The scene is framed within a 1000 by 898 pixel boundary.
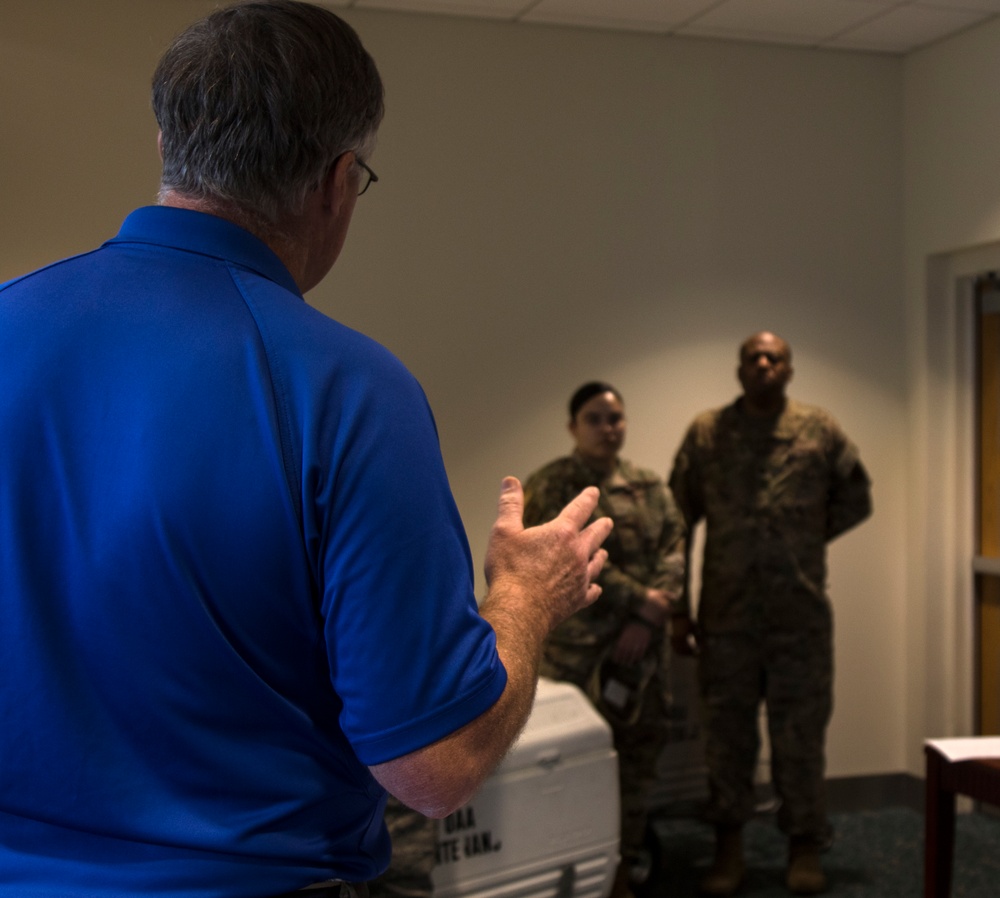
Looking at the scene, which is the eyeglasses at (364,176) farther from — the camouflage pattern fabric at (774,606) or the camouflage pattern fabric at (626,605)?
the camouflage pattern fabric at (774,606)

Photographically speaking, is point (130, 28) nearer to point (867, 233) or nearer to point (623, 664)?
point (623, 664)

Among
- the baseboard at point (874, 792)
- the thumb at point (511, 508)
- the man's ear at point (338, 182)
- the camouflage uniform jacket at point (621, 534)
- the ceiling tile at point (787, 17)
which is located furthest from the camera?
the baseboard at point (874, 792)

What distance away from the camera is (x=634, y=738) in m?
3.58

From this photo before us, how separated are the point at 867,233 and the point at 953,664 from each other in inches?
68.0

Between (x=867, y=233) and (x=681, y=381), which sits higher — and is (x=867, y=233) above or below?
above

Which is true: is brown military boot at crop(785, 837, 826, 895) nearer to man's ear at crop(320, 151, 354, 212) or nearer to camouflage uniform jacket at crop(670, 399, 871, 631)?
camouflage uniform jacket at crop(670, 399, 871, 631)

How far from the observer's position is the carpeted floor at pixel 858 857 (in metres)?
3.63

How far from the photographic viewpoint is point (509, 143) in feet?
13.5

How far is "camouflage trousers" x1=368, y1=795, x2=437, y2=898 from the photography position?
252 centimetres

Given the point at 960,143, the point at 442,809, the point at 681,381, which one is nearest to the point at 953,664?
the point at 681,381

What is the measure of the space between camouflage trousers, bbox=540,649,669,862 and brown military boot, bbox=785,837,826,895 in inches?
19.2

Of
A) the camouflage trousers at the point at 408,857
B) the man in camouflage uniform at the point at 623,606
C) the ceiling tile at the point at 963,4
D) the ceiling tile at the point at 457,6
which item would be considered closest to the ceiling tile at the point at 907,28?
the ceiling tile at the point at 963,4

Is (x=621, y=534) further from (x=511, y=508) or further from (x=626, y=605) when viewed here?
(x=511, y=508)

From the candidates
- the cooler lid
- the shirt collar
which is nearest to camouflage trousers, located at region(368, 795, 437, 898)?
the cooler lid
